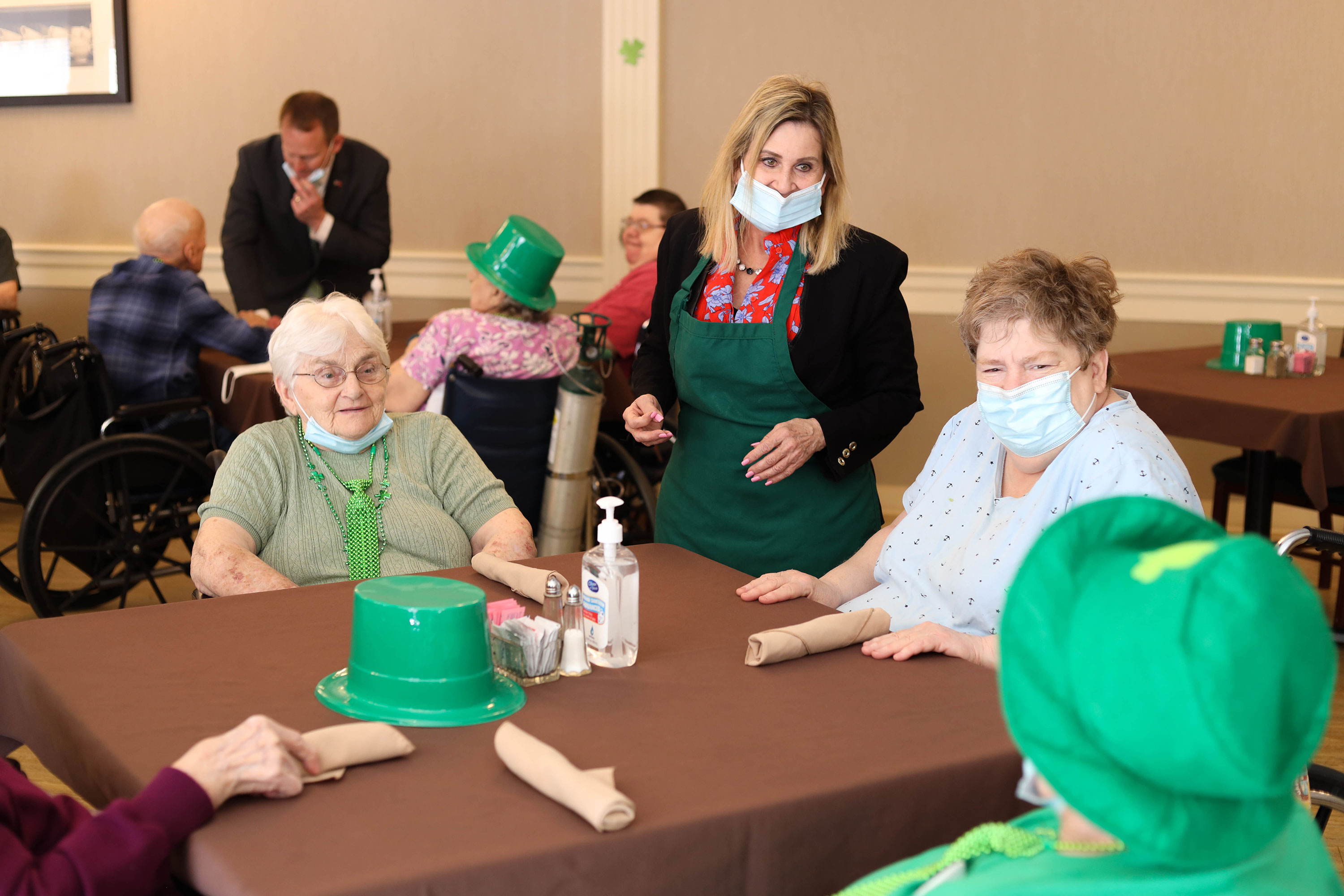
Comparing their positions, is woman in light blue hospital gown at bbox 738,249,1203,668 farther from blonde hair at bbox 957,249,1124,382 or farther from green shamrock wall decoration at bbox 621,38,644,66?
green shamrock wall decoration at bbox 621,38,644,66

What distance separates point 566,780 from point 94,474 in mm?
2791

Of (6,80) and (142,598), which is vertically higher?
(6,80)

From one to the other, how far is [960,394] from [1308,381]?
157 centimetres

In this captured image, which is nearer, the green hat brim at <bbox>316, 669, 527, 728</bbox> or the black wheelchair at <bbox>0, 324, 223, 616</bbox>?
the green hat brim at <bbox>316, 669, 527, 728</bbox>

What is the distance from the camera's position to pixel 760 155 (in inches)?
90.1

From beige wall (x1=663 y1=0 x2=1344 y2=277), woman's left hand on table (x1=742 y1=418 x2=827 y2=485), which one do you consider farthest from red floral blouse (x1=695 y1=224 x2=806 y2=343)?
beige wall (x1=663 y1=0 x2=1344 y2=277)

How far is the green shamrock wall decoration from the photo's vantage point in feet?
16.7

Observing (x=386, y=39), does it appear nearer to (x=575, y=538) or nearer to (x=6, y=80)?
(x=6, y=80)

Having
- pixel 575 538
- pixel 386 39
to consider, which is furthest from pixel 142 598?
pixel 386 39

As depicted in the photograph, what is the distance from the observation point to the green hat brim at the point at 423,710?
133 centimetres

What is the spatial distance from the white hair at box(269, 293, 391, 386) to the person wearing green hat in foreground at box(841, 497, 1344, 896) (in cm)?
158

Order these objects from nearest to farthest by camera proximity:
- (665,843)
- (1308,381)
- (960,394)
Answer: (665,843), (1308,381), (960,394)

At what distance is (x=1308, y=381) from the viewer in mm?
3697

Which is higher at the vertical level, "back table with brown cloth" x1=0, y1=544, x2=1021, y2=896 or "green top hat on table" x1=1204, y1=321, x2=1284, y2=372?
"green top hat on table" x1=1204, y1=321, x2=1284, y2=372
